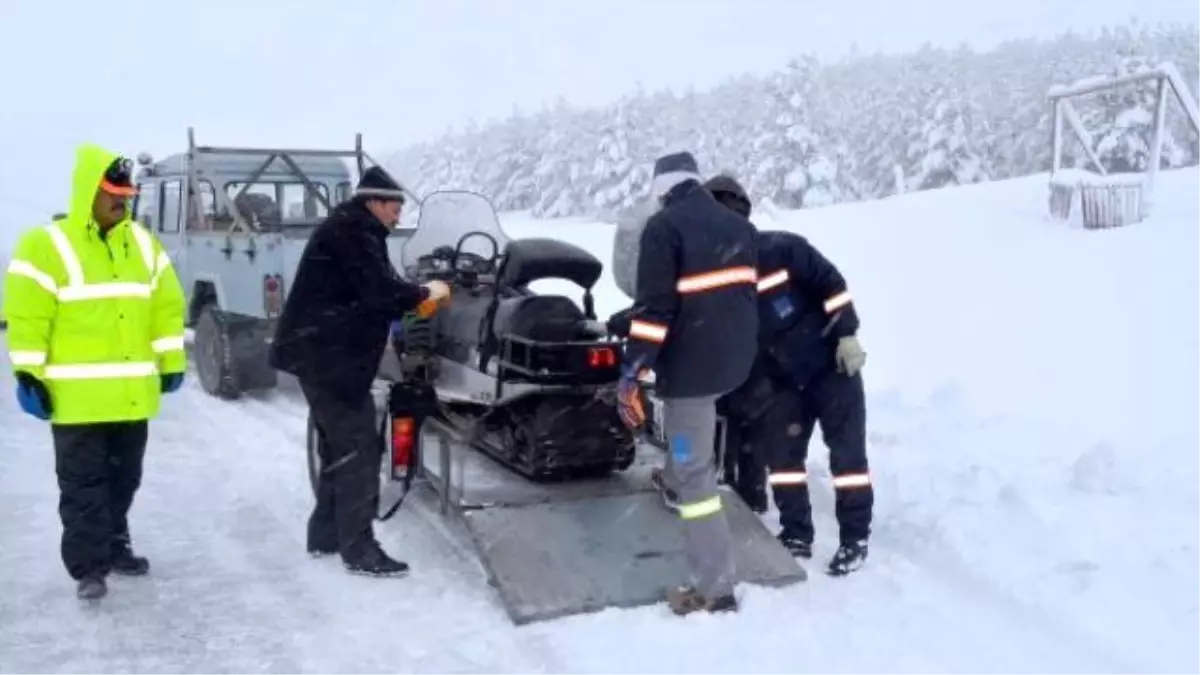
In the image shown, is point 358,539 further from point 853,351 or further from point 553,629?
point 853,351

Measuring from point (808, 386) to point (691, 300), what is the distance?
1146mm

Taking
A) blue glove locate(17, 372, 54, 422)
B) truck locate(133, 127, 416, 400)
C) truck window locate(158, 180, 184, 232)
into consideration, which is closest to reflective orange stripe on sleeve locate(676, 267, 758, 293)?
blue glove locate(17, 372, 54, 422)

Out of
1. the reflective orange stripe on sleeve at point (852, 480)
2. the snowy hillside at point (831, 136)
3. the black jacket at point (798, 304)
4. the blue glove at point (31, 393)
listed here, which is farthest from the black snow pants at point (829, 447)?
the snowy hillside at point (831, 136)

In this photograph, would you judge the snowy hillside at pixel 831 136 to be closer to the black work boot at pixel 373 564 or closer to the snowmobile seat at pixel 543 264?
the snowmobile seat at pixel 543 264

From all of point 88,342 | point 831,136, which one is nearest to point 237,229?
point 88,342

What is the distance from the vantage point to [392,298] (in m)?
5.07

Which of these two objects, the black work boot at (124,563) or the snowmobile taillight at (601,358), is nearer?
the black work boot at (124,563)

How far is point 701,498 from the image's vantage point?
15.1ft

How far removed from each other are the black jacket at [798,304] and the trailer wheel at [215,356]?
19.4 ft

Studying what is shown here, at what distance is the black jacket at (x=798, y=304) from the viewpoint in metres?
5.26

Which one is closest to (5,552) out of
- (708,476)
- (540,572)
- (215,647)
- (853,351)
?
(215,647)

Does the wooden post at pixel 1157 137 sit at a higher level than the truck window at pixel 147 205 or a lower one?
higher

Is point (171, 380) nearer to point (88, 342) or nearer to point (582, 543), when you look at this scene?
point (88, 342)

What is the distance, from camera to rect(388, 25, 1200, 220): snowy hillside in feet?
170
